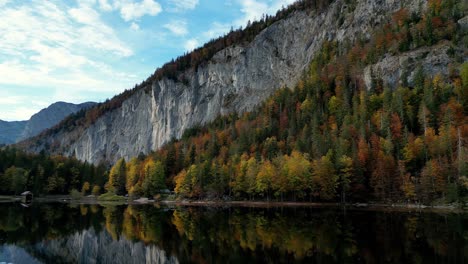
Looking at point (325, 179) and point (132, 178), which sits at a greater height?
point (132, 178)

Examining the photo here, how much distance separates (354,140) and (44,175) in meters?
99.3

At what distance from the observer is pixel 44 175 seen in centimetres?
12800

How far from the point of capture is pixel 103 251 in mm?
33031

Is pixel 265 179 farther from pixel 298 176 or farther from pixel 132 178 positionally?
pixel 132 178

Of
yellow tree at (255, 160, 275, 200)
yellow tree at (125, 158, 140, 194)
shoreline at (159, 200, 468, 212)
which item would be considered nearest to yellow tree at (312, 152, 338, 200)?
shoreline at (159, 200, 468, 212)

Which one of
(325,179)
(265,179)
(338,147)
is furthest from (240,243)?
(338,147)

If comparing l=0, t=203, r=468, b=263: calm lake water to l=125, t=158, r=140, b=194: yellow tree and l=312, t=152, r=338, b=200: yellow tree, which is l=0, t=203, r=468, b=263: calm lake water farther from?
l=125, t=158, r=140, b=194: yellow tree

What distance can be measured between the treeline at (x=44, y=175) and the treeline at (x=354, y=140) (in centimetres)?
2583

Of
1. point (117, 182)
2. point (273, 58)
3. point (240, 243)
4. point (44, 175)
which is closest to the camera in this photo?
point (240, 243)

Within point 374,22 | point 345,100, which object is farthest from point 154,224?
point 374,22

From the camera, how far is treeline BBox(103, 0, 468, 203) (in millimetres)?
78625

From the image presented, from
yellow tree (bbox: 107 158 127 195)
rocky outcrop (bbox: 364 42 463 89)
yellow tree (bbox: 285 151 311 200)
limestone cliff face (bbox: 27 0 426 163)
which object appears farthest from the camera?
limestone cliff face (bbox: 27 0 426 163)

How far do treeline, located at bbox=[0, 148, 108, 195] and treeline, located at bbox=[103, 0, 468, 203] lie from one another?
25.8 meters

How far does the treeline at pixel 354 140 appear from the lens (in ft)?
258
